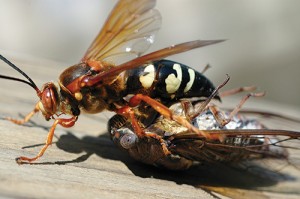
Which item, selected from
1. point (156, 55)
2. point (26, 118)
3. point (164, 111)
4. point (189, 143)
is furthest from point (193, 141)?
point (26, 118)

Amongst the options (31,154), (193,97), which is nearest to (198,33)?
(193,97)

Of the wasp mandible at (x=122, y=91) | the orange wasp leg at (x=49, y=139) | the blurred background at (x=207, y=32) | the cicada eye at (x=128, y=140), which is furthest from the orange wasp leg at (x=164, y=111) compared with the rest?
the blurred background at (x=207, y=32)

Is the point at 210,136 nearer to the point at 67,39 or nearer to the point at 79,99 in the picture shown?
the point at 79,99

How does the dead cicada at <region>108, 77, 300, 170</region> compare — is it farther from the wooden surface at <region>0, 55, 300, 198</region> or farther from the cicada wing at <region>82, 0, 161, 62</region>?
the cicada wing at <region>82, 0, 161, 62</region>

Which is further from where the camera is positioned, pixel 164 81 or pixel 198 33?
pixel 198 33

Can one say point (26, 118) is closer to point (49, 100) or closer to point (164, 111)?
point (49, 100)
